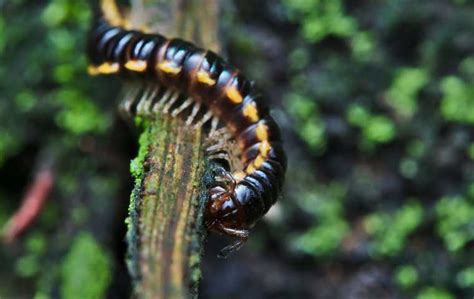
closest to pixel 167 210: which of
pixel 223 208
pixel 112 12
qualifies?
pixel 223 208

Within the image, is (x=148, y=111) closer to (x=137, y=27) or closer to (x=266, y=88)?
(x=137, y=27)

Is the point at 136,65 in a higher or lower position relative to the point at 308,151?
higher

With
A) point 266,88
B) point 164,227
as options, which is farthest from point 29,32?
point 164,227

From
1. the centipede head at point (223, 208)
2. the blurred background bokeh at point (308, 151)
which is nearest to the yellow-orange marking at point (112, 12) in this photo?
the blurred background bokeh at point (308, 151)

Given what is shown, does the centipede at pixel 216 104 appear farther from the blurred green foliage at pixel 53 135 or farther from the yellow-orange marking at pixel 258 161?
the blurred green foliage at pixel 53 135

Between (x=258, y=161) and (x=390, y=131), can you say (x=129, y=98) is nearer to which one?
(x=258, y=161)

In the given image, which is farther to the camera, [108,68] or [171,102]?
[108,68]
